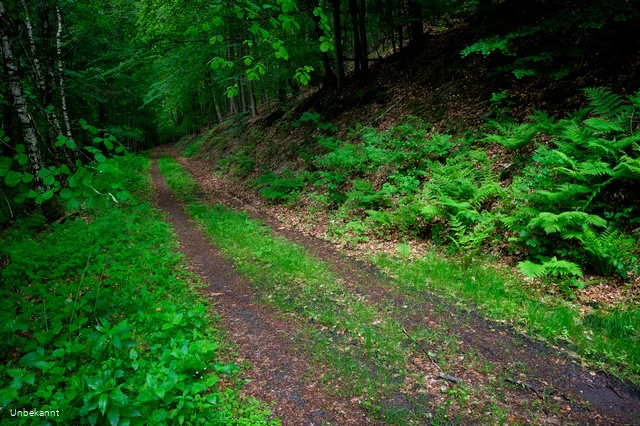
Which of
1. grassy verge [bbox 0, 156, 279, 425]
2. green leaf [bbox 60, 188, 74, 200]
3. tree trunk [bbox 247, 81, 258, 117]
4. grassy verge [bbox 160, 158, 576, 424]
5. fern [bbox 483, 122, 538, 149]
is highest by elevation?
tree trunk [bbox 247, 81, 258, 117]

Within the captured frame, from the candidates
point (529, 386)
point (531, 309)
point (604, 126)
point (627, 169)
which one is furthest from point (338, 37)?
point (529, 386)

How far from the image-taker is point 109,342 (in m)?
3.89

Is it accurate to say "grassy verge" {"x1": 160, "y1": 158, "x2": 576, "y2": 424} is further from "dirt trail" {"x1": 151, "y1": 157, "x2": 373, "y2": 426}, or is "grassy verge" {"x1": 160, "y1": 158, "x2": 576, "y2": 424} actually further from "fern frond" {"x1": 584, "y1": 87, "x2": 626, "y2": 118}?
"fern frond" {"x1": 584, "y1": 87, "x2": 626, "y2": 118}

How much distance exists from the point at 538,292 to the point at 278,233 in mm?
6364

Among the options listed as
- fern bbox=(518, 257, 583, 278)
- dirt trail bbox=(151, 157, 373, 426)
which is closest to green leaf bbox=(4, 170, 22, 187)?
dirt trail bbox=(151, 157, 373, 426)

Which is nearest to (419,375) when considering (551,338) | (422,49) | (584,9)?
(551,338)

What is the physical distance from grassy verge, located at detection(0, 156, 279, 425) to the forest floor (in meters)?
0.54

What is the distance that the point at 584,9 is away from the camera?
26.9 feet

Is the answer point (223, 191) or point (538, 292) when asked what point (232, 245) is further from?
point (223, 191)

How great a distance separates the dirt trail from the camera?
3.46 m

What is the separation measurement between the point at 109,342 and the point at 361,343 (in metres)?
3.03

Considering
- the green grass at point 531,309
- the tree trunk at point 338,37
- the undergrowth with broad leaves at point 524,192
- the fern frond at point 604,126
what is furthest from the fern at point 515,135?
the tree trunk at point 338,37

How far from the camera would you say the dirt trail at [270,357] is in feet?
11.3

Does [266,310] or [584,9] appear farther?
[584,9]
